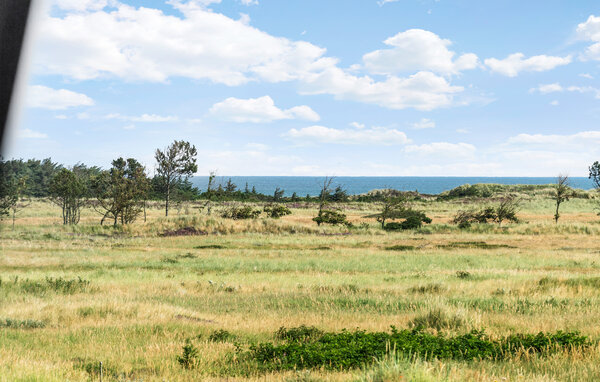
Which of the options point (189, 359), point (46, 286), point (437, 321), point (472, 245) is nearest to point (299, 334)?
point (189, 359)

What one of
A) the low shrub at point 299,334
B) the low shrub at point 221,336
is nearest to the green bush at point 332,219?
the low shrub at point 299,334

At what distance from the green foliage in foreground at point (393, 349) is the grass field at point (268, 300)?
0.88 ft

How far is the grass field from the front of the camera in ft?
20.6

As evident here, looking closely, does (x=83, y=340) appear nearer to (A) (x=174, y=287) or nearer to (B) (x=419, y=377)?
(B) (x=419, y=377)

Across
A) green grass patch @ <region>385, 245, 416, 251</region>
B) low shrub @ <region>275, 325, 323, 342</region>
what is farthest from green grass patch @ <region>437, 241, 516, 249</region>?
low shrub @ <region>275, 325, 323, 342</region>

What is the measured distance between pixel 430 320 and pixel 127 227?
135ft

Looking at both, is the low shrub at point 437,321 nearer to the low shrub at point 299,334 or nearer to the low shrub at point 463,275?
the low shrub at point 299,334

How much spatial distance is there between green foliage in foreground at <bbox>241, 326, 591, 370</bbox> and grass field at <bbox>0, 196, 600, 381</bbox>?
27cm

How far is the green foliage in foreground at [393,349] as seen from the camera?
6.82 meters

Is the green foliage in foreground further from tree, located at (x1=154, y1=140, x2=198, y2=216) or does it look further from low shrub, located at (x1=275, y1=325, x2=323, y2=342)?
tree, located at (x1=154, y1=140, x2=198, y2=216)

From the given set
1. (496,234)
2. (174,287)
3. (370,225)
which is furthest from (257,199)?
(174,287)

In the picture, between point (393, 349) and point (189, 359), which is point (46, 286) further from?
point (393, 349)

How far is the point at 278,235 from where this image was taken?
4353 centimetres

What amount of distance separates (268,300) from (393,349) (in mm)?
7561
